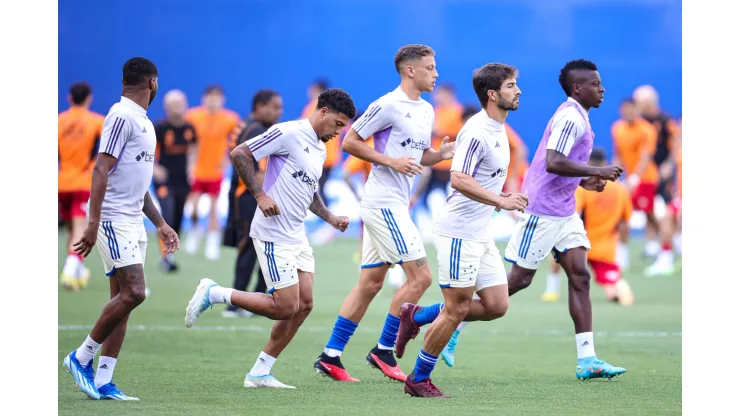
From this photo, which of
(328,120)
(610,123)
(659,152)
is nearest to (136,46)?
(659,152)

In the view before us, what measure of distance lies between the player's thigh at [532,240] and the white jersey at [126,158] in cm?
274

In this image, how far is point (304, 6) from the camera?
21078mm

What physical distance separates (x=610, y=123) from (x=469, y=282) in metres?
16.3

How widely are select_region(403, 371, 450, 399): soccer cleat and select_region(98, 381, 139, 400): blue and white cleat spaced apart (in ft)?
5.37

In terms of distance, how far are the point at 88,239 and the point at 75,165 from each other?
265 inches

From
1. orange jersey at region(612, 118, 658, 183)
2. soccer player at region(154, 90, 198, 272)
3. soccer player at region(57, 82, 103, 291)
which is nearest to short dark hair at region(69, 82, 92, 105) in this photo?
soccer player at region(57, 82, 103, 291)

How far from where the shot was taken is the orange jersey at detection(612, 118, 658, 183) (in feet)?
55.8

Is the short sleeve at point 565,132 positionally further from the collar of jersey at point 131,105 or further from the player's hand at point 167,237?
the collar of jersey at point 131,105

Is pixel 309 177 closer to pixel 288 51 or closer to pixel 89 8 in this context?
pixel 89 8

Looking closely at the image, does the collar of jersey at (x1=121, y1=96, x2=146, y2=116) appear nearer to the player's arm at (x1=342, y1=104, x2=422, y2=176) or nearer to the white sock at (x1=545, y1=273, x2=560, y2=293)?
the player's arm at (x1=342, y1=104, x2=422, y2=176)

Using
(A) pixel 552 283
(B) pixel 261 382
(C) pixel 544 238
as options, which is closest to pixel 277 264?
(B) pixel 261 382

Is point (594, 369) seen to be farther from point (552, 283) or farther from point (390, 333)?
point (552, 283)

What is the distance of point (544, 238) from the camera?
832cm

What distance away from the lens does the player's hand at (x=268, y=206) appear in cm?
712
